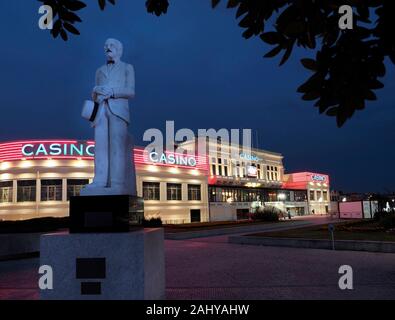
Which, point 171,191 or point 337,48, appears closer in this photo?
point 337,48

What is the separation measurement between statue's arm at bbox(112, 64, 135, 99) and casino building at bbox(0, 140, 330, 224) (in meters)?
12.4

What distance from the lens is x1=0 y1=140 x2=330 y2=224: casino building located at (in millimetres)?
37094

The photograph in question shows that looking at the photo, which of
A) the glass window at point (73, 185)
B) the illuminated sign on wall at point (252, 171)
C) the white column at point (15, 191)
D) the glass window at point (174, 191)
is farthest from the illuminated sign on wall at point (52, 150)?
the illuminated sign on wall at point (252, 171)

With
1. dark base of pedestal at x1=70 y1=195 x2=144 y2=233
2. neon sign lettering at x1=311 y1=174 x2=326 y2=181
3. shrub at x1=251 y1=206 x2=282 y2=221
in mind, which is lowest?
shrub at x1=251 y1=206 x2=282 y2=221

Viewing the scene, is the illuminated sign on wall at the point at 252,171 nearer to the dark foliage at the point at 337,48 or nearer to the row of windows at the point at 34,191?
Result: the row of windows at the point at 34,191

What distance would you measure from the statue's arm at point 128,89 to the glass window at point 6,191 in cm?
3522

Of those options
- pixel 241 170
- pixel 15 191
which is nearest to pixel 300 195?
pixel 241 170

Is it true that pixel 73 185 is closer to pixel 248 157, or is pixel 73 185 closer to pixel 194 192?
pixel 194 192

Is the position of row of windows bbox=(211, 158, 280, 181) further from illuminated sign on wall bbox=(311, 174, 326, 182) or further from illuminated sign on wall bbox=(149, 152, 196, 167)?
illuminated sign on wall bbox=(311, 174, 326, 182)

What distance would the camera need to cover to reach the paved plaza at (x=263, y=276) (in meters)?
7.90

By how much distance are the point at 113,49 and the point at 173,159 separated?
39046 mm

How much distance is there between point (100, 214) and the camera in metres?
6.45

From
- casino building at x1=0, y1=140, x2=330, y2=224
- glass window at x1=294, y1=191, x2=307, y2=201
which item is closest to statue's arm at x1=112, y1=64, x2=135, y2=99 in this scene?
casino building at x1=0, y1=140, x2=330, y2=224
